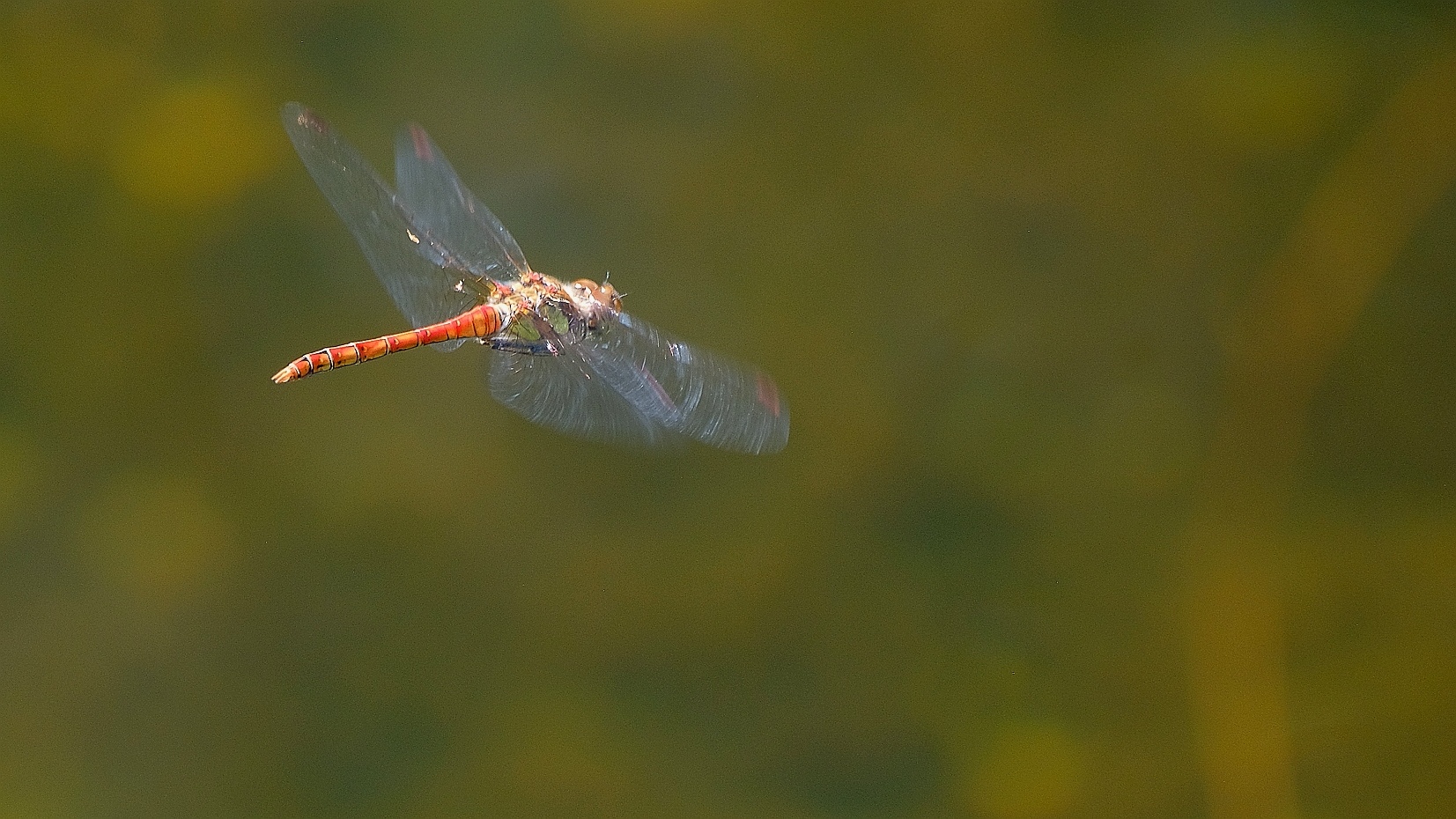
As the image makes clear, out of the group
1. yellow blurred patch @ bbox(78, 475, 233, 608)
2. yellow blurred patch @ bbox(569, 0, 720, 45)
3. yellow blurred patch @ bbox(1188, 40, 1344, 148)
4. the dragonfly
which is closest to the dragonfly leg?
the dragonfly

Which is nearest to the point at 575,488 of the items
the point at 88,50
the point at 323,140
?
the point at 323,140

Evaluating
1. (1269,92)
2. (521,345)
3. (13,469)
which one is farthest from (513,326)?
(1269,92)

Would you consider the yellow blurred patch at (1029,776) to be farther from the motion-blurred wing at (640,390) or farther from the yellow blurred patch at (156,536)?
the yellow blurred patch at (156,536)

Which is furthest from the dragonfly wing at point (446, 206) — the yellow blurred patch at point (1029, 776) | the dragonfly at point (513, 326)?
the yellow blurred patch at point (1029, 776)

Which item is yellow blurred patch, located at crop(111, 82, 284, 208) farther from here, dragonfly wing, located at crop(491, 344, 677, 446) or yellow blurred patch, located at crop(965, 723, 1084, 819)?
yellow blurred patch, located at crop(965, 723, 1084, 819)

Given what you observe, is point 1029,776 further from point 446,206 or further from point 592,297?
point 446,206
